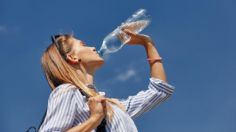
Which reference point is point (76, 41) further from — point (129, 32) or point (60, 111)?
point (60, 111)

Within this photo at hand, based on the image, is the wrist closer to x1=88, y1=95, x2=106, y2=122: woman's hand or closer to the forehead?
x1=88, y1=95, x2=106, y2=122: woman's hand

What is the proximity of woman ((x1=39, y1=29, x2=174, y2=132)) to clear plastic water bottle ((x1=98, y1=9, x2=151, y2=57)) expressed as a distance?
0.27m

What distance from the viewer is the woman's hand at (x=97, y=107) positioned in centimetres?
393

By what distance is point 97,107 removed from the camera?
3.94 metres

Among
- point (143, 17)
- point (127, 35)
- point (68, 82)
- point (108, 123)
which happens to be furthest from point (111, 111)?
point (143, 17)

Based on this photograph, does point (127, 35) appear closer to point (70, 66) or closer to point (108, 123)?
point (70, 66)

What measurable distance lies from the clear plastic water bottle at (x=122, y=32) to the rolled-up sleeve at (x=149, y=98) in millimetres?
665

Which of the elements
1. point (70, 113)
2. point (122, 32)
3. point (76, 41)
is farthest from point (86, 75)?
point (122, 32)

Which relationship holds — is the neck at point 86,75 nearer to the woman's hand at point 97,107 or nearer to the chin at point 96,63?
the chin at point 96,63

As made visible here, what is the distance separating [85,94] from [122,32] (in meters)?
1.13

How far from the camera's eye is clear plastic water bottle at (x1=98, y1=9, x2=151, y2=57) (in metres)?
5.26

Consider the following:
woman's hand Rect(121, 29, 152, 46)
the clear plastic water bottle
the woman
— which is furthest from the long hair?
the clear plastic water bottle

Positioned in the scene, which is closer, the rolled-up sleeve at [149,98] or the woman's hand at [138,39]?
the rolled-up sleeve at [149,98]

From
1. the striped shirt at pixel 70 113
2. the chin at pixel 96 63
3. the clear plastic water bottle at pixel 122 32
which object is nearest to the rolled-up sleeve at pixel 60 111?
the striped shirt at pixel 70 113
